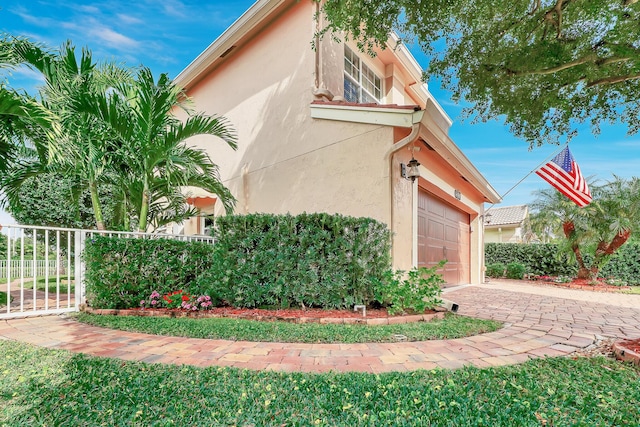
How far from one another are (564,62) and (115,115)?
22.8 ft

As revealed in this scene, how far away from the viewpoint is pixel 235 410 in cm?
205

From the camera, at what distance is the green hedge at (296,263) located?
16.4ft

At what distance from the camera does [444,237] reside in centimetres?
967

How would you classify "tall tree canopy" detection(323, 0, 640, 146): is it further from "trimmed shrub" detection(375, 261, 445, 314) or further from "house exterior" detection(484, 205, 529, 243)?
"house exterior" detection(484, 205, 529, 243)

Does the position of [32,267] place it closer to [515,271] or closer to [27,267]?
[27,267]

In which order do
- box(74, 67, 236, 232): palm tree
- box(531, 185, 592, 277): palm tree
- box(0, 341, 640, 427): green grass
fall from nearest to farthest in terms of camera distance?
1. box(0, 341, 640, 427): green grass
2. box(74, 67, 236, 232): palm tree
3. box(531, 185, 592, 277): palm tree

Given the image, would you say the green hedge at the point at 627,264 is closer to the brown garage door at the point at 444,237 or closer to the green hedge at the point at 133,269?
the brown garage door at the point at 444,237

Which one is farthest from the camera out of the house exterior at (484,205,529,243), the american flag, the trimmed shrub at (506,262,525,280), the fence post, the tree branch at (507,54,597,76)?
the house exterior at (484,205,529,243)

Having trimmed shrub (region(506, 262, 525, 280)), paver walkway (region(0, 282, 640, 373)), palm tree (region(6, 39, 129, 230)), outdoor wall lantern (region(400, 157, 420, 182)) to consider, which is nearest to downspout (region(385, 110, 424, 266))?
outdoor wall lantern (region(400, 157, 420, 182))

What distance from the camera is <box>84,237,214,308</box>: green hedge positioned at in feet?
16.2

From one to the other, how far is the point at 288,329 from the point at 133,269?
2.92 metres

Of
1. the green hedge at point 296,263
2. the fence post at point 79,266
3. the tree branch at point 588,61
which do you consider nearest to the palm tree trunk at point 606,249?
the tree branch at point 588,61

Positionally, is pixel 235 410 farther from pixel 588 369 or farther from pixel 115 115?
pixel 115 115

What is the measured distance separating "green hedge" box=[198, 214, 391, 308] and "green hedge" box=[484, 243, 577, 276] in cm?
1360
